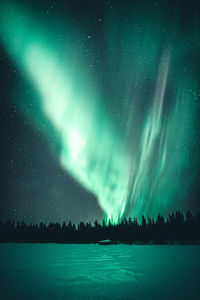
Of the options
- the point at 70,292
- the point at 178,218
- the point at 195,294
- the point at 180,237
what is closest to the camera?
the point at 195,294

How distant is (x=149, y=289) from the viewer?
19547 millimetres

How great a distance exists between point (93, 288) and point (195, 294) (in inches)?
353

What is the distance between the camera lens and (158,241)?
200 meters

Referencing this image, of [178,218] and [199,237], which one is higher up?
[178,218]

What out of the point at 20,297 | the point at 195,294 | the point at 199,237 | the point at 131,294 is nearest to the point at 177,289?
the point at 195,294

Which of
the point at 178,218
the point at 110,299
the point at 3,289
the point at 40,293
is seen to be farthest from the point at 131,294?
the point at 178,218

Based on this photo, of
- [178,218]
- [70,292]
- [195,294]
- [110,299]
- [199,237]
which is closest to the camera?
[110,299]

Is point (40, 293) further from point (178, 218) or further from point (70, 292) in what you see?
point (178, 218)

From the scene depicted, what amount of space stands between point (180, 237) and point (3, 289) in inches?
7649

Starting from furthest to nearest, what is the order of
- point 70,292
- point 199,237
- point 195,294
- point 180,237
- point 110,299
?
point 180,237
point 199,237
point 70,292
point 195,294
point 110,299

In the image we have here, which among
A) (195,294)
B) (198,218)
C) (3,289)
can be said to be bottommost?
(3,289)

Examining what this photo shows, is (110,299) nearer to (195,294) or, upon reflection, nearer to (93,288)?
(93,288)

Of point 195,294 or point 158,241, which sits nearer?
point 195,294

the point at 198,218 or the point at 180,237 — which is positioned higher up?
the point at 198,218
